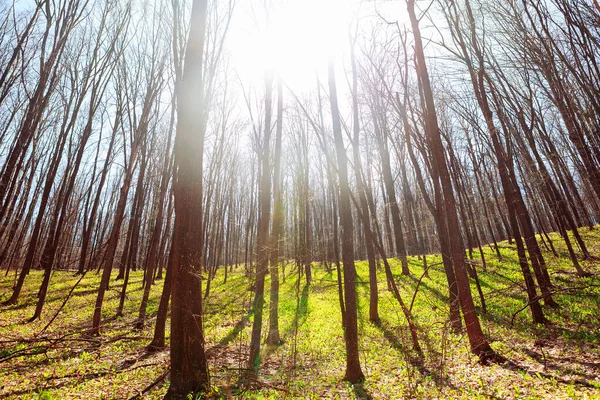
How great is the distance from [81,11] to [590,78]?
18073 millimetres

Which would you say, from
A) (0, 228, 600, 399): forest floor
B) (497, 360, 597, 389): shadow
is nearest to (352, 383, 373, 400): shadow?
(0, 228, 600, 399): forest floor

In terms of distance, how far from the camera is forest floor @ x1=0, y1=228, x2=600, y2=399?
520 centimetres

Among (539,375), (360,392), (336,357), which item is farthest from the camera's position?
(336,357)

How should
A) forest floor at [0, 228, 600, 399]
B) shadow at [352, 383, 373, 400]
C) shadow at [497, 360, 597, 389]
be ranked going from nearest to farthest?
shadow at [497, 360, 597, 389] < forest floor at [0, 228, 600, 399] < shadow at [352, 383, 373, 400]

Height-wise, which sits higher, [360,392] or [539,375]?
[539,375]

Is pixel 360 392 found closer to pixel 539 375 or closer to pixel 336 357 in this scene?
pixel 336 357

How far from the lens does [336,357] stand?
8023 mm

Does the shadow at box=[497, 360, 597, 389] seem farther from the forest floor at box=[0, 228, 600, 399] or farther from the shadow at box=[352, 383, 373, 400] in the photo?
the shadow at box=[352, 383, 373, 400]

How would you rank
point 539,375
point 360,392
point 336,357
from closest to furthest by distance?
point 539,375, point 360,392, point 336,357

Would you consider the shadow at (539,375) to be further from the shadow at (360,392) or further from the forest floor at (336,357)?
the shadow at (360,392)

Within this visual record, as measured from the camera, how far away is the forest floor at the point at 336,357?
17.1 feet

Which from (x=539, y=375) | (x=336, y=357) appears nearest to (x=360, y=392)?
(x=336, y=357)

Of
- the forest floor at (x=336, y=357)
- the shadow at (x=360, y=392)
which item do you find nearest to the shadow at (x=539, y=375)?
the forest floor at (x=336, y=357)

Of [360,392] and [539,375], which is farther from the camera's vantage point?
[360,392]
